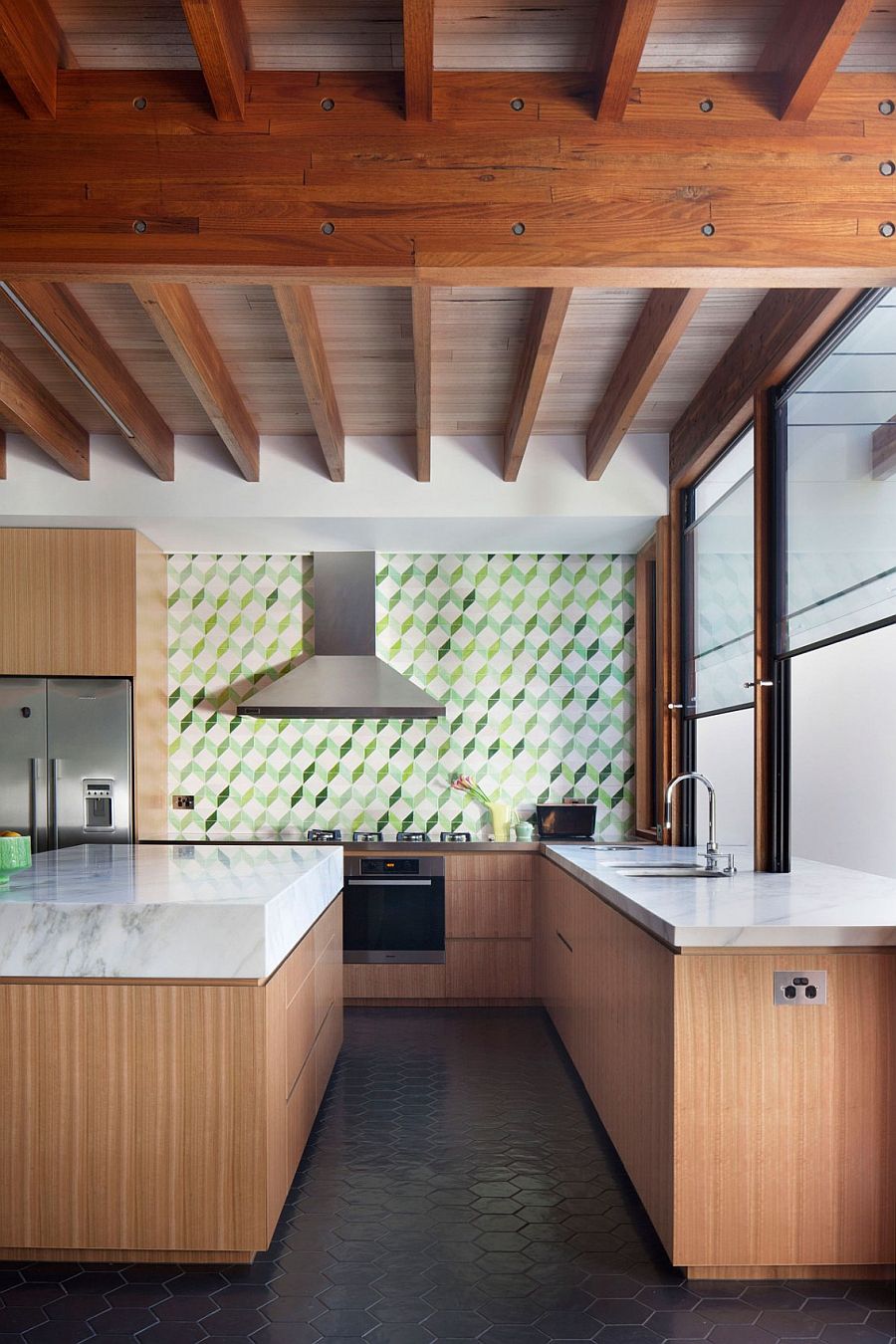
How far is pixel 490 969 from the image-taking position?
5.81 meters

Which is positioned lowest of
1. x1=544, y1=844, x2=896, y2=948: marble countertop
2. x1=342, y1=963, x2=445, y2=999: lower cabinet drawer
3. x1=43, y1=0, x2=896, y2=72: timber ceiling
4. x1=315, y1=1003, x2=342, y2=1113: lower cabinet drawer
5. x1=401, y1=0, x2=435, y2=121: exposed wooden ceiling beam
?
x1=342, y1=963, x2=445, y2=999: lower cabinet drawer

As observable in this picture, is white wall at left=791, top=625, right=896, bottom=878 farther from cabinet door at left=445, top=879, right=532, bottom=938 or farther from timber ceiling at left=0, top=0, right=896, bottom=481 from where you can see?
timber ceiling at left=0, top=0, right=896, bottom=481

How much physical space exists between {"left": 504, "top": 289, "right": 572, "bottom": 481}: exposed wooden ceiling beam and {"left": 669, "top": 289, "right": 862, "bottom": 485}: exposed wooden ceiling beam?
69 cm

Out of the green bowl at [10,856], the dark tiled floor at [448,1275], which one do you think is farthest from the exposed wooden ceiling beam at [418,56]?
the dark tiled floor at [448,1275]

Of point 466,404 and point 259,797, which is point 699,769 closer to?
point 466,404

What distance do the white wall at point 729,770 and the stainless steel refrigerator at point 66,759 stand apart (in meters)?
2.84

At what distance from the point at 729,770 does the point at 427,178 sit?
372cm

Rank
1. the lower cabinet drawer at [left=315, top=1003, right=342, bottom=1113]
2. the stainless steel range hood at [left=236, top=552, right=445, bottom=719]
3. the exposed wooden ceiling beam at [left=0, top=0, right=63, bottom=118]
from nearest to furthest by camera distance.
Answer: the exposed wooden ceiling beam at [left=0, top=0, right=63, bottom=118]
the lower cabinet drawer at [left=315, top=1003, right=342, bottom=1113]
the stainless steel range hood at [left=236, top=552, right=445, bottom=719]

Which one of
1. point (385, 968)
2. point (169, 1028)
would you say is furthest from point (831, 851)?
point (169, 1028)

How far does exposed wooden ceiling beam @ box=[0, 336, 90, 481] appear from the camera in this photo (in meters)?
4.40

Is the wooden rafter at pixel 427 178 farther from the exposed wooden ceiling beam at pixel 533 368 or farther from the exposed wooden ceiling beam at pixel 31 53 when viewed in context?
the exposed wooden ceiling beam at pixel 533 368

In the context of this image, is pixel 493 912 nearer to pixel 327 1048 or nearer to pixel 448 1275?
pixel 327 1048

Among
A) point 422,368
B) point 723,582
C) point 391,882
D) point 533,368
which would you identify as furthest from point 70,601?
point 723,582

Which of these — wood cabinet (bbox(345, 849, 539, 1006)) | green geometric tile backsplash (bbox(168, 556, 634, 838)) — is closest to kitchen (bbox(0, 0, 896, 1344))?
wood cabinet (bbox(345, 849, 539, 1006))
